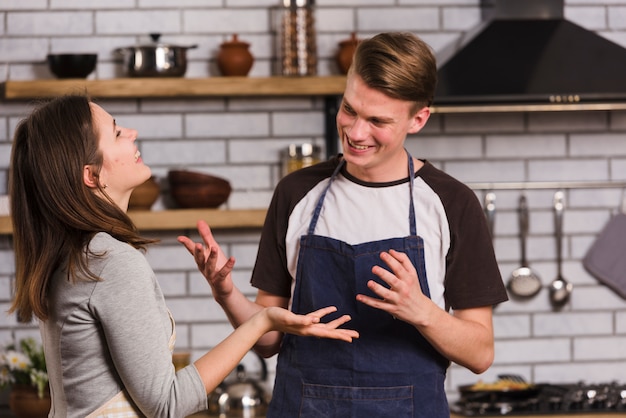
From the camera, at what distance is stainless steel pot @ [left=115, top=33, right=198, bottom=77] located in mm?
3787

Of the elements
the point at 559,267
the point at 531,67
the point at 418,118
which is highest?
the point at 531,67

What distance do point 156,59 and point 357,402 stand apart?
2044 millimetres

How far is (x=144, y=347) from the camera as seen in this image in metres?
1.79

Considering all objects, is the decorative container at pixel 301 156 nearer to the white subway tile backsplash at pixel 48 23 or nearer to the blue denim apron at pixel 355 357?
the white subway tile backsplash at pixel 48 23

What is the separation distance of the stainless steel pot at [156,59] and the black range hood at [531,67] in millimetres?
1036

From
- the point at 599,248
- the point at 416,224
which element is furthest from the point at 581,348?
the point at 416,224

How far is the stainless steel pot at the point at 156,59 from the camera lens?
3.79 metres

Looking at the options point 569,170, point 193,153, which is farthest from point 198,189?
point 569,170

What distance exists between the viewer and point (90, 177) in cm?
189

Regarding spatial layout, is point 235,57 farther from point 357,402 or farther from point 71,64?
point 357,402

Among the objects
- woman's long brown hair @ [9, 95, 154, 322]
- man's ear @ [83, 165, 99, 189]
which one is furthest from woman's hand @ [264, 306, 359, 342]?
man's ear @ [83, 165, 99, 189]

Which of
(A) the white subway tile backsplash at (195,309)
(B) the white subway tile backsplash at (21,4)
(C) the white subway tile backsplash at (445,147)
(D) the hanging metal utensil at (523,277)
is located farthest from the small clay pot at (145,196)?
(D) the hanging metal utensil at (523,277)

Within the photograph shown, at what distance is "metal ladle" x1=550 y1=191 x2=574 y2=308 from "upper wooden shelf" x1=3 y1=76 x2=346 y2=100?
109 cm

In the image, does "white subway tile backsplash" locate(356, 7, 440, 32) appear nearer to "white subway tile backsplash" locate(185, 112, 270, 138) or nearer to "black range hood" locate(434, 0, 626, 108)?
"black range hood" locate(434, 0, 626, 108)
